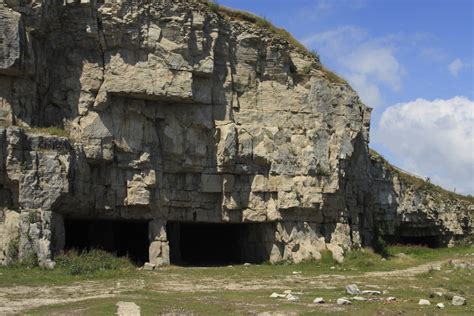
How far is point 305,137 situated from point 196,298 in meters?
17.3

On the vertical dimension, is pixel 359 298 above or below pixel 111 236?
below

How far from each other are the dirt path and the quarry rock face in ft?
18.6

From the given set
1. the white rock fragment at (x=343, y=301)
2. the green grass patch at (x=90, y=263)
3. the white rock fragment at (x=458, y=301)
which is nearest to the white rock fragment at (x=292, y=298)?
the white rock fragment at (x=343, y=301)

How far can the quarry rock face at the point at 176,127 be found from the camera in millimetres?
31094

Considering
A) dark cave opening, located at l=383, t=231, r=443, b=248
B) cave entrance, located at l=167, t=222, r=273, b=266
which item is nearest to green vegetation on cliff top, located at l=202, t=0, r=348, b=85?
cave entrance, located at l=167, t=222, r=273, b=266

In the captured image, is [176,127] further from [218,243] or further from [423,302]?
[423,302]

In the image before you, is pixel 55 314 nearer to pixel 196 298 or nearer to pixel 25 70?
pixel 196 298

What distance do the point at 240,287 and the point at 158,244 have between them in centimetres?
976

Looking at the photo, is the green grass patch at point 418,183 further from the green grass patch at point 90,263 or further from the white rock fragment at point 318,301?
the white rock fragment at point 318,301

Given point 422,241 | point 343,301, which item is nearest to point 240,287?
point 343,301

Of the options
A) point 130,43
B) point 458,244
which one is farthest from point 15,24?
point 458,244

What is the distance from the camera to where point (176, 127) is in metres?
35.2

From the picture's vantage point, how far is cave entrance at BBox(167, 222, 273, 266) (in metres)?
37.0

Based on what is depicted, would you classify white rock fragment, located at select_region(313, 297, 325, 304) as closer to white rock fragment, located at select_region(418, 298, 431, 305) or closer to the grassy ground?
the grassy ground
